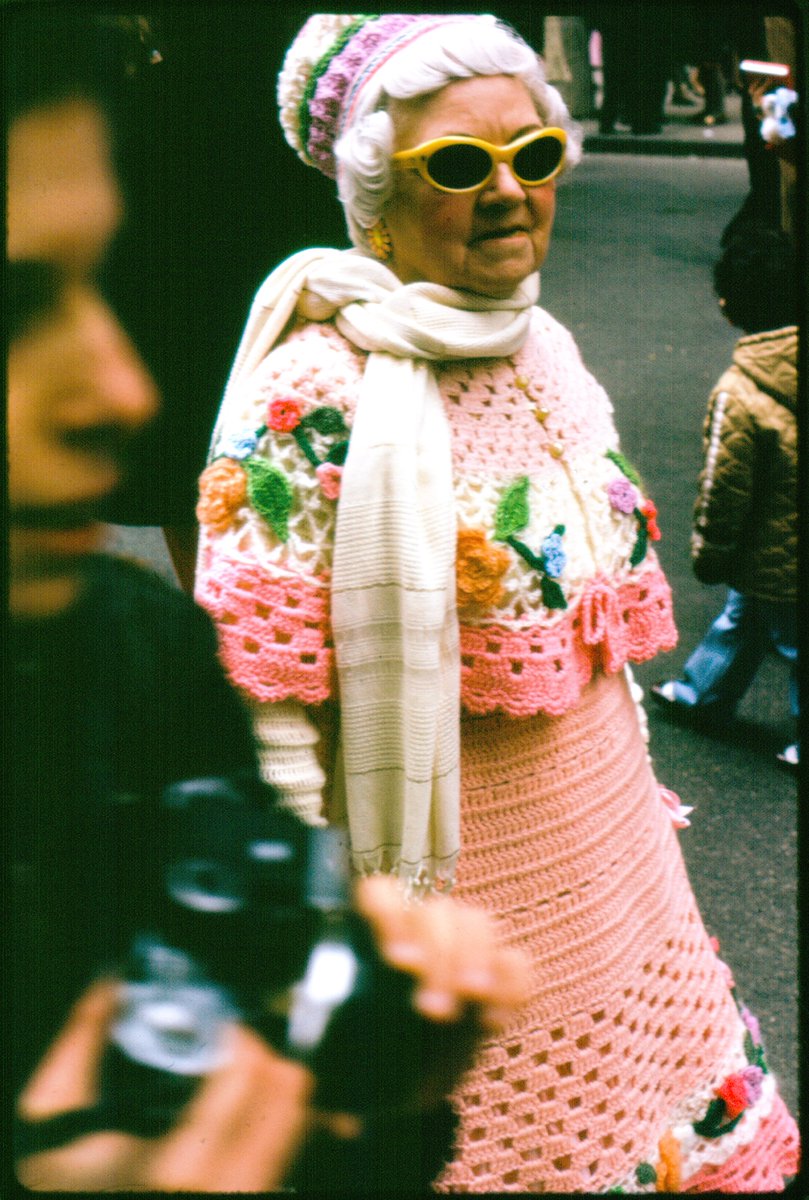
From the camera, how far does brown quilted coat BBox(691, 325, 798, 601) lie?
3117 mm

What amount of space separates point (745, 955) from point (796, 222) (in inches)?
89.6

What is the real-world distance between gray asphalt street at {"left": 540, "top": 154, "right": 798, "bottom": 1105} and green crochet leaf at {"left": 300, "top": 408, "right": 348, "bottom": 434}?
21.2 inches

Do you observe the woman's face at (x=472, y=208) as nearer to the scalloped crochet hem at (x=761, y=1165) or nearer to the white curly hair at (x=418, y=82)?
the white curly hair at (x=418, y=82)

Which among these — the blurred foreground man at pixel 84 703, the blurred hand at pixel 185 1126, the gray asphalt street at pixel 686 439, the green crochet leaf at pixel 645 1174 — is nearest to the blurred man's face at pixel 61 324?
the blurred foreground man at pixel 84 703

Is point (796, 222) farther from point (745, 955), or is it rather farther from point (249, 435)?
point (745, 955)

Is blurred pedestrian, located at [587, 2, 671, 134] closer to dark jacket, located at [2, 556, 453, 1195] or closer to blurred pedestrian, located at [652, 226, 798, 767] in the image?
dark jacket, located at [2, 556, 453, 1195]

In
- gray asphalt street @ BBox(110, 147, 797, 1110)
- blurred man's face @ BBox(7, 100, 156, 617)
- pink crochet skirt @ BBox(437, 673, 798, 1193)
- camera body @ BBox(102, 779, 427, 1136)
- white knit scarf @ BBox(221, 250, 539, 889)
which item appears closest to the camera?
blurred man's face @ BBox(7, 100, 156, 617)

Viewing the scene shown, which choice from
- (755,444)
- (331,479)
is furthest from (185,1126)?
(755,444)

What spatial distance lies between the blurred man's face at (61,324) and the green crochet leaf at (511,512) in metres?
0.81

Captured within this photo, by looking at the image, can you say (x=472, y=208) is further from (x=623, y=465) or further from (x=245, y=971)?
(x=245, y=971)

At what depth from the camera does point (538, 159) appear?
1521mm

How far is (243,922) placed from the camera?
2.98 ft

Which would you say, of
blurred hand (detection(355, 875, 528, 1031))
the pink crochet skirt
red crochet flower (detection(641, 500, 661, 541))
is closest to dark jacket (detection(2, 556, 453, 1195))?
blurred hand (detection(355, 875, 528, 1031))

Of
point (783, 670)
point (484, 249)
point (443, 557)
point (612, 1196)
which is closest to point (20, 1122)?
point (443, 557)
